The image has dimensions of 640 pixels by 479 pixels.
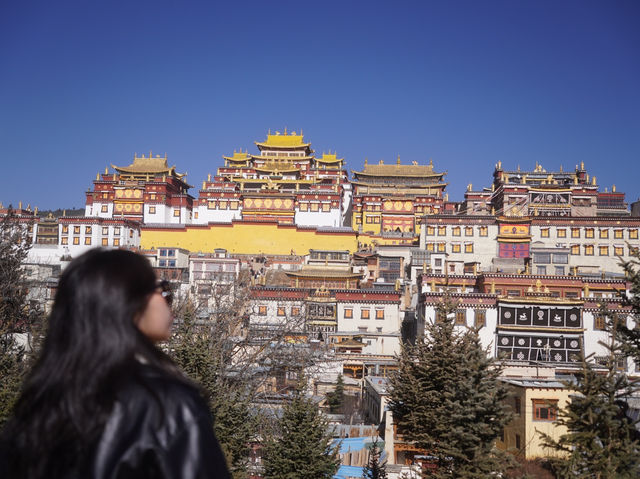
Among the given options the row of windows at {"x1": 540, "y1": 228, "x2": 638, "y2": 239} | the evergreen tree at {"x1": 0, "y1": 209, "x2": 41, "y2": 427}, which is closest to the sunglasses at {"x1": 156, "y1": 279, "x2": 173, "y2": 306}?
the evergreen tree at {"x1": 0, "y1": 209, "x2": 41, "y2": 427}

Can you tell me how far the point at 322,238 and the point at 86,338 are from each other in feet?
187

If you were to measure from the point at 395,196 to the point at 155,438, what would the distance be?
64753 millimetres

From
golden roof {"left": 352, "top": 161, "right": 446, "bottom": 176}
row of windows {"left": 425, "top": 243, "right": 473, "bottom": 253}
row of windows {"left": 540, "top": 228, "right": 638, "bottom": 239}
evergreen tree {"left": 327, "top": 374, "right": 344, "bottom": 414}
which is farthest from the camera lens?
golden roof {"left": 352, "top": 161, "right": 446, "bottom": 176}

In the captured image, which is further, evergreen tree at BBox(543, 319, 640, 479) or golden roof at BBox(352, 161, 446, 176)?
golden roof at BBox(352, 161, 446, 176)

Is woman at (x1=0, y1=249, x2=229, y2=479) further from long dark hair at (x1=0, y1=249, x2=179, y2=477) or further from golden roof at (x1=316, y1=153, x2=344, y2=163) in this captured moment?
golden roof at (x1=316, y1=153, x2=344, y2=163)

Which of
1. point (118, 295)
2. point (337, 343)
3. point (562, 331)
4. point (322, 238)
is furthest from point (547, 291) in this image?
point (118, 295)

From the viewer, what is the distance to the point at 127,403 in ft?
6.60

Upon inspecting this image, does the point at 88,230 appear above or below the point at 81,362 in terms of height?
above

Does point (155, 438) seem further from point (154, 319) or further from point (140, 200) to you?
point (140, 200)

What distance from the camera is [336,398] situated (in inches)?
1233

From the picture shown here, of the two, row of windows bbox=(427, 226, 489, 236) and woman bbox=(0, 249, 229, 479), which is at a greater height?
row of windows bbox=(427, 226, 489, 236)

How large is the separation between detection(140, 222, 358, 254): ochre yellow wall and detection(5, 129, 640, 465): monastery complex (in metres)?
0.13

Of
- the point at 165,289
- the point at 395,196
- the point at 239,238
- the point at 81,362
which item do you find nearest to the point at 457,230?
the point at 395,196

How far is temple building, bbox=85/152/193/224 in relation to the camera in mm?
65500
